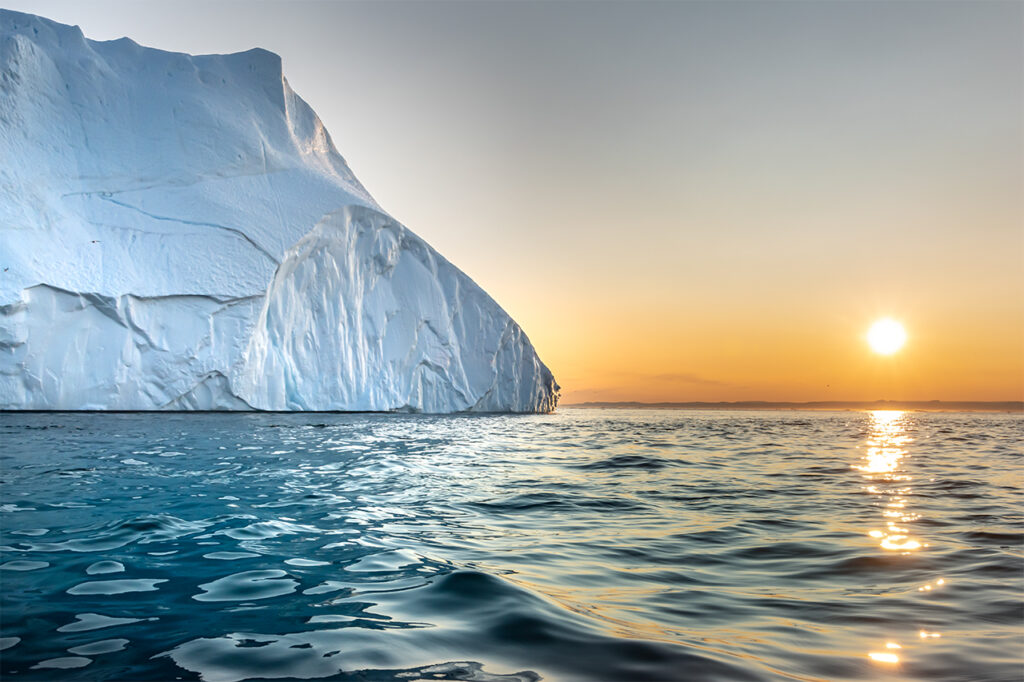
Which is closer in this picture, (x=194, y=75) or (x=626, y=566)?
(x=626, y=566)

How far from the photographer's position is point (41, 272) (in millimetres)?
19156

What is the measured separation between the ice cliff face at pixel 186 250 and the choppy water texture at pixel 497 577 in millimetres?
14187

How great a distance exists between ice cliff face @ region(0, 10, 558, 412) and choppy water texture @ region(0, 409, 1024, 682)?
14187 millimetres

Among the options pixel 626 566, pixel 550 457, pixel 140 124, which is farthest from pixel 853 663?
pixel 140 124

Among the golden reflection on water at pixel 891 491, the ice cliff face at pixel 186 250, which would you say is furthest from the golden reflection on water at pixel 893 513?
the ice cliff face at pixel 186 250

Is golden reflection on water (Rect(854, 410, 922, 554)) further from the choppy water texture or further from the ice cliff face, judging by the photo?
the ice cliff face

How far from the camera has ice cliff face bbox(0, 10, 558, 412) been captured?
19766 millimetres

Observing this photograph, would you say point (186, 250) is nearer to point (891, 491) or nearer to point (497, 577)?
point (891, 491)

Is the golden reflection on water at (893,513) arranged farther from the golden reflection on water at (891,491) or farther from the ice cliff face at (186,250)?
the ice cliff face at (186,250)

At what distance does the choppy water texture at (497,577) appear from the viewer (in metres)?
2.25

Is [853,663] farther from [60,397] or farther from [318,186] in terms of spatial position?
[318,186]

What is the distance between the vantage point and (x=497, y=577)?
326 cm

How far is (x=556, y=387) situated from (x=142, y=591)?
4395cm

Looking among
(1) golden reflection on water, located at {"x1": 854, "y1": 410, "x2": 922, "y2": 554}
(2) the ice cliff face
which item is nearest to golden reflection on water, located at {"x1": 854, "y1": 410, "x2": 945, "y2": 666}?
(1) golden reflection on water, located at {"x1": 854, "y1": 410, "x2": 922, "y2": 554}
